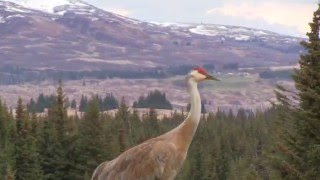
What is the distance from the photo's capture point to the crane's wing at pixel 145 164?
35.2 ft

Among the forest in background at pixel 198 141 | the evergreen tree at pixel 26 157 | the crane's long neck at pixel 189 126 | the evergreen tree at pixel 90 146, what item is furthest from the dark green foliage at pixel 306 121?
the evergreen tree at pixel 90 146

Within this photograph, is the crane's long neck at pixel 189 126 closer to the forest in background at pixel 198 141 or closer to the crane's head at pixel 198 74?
the crane's head at pixel 198 74

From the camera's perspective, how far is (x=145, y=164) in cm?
1078

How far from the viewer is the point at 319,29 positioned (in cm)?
2038

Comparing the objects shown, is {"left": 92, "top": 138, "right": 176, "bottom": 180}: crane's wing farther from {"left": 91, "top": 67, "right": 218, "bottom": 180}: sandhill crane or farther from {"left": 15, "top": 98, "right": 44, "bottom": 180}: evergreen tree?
{"left": 15, "top": 98, "right": 44, "bottom": 180}: evergreen tree

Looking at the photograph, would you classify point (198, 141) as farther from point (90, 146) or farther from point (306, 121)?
point (306, 121)

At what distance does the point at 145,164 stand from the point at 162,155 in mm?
301

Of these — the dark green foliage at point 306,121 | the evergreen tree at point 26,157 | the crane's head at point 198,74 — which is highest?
the crane's head at point 198,74

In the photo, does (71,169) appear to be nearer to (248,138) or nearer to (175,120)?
(248,138)

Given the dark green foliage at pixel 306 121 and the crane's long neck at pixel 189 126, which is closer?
the crane's long neck at pixel 189 126

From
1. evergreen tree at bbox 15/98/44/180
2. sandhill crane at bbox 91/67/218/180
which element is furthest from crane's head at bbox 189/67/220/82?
evergreen tree at bbox 15/98/44/180

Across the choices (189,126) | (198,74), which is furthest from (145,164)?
(198,74)

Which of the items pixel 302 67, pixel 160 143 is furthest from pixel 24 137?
pixel 160 143

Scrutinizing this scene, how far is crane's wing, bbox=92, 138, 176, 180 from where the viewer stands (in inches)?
422
